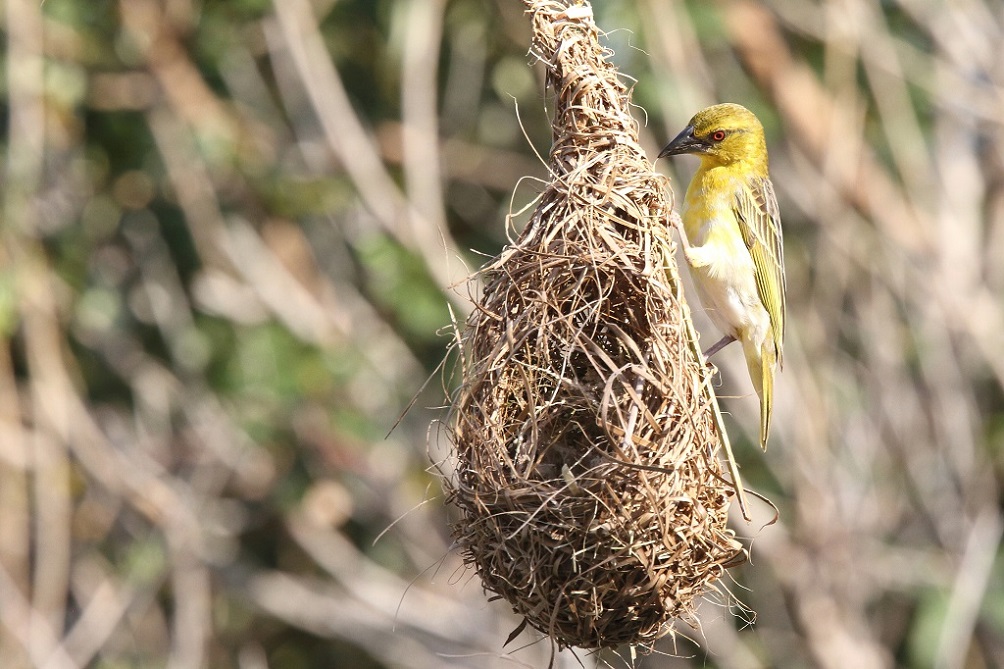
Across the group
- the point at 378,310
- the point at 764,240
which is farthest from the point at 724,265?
the point at 378,310

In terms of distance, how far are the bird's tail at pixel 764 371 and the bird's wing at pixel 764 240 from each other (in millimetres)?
40

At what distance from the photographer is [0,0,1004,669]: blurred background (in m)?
6.18

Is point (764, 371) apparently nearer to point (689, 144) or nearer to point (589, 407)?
point (689, 144)

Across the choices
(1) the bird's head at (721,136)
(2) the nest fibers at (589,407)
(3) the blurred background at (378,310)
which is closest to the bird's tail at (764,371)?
(1) the bird's head at (721,136)

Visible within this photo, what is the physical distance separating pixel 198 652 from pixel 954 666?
4.38 meters

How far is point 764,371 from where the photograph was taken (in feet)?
12.9

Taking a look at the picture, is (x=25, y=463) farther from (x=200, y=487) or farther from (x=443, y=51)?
(x=443, y=51)

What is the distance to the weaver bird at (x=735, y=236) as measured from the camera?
3.84 m

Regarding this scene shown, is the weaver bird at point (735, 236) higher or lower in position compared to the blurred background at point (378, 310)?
higher

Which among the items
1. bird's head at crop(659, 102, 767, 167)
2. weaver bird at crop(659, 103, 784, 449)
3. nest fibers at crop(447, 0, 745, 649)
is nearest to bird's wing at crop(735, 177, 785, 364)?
weaver bird at crop(659, 103, 784, 449)

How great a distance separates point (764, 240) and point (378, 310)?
11.6 ft

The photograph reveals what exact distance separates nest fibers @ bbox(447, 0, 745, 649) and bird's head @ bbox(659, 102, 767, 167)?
0.64 m

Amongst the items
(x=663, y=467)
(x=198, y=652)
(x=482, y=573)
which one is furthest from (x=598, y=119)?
(x=198, y=652)

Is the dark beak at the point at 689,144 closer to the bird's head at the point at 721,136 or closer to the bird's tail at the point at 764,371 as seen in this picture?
the bird's head at the point at 721,136
